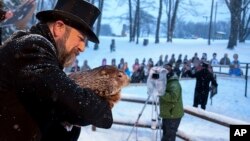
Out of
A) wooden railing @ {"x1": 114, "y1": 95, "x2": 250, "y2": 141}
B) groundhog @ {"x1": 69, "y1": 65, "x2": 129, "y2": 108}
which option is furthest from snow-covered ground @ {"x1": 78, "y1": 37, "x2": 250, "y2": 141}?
groundhog @ {"x1": 69, "y1": 65, "x2": 129, "y2": 108}

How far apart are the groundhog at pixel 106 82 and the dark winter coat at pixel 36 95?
67 millimetres

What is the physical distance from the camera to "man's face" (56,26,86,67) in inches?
72.0

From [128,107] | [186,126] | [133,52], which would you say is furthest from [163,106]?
[133,52]

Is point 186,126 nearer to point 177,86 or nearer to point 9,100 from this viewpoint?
point 177,86

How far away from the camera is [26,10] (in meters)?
8.94

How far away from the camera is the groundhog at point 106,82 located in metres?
1.75

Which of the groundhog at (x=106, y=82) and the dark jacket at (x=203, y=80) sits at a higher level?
the groundhog at (x=106, y=82)

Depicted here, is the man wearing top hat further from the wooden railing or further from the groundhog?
the wooden railing

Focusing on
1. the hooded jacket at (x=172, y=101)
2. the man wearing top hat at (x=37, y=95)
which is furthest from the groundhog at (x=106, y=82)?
the hooded jacket at (x=172, y=101)

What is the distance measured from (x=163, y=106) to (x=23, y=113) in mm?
6043

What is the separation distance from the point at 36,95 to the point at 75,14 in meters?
0.42

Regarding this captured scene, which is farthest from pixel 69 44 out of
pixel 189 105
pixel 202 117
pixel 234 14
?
pixel 234 14

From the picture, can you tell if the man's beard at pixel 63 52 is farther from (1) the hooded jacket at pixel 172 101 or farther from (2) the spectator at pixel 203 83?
(2) the spectator at pixel 203 83

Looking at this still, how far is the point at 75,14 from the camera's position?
1.86 meters
